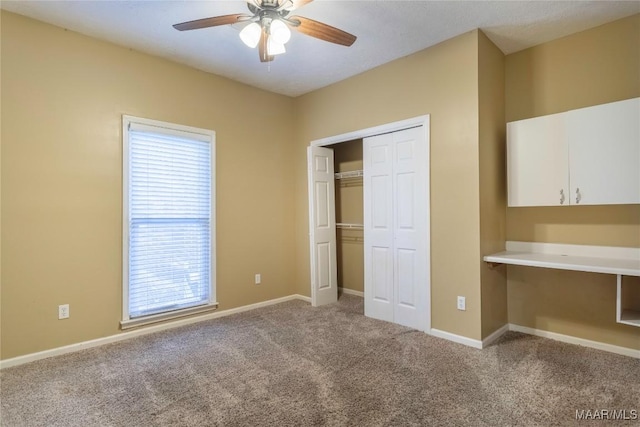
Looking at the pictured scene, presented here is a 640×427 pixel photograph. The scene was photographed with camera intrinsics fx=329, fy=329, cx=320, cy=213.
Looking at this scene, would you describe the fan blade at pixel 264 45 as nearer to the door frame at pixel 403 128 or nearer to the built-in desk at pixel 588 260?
the door frame at pixel 403 128

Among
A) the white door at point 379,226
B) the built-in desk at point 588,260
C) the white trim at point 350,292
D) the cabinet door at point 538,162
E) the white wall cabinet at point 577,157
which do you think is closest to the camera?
the built-in desk at point 588,260

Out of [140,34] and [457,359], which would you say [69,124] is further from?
[457,359]

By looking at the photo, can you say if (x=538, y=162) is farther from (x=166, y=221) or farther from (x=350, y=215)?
(x=166, y=221)

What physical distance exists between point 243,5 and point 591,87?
3.11 m

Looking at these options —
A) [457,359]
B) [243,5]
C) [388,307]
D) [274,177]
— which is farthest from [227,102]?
[457,359]

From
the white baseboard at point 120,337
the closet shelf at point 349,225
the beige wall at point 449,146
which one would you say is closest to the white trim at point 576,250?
the beige wall at point 449,146

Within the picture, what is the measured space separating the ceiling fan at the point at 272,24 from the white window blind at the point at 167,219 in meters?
1.57

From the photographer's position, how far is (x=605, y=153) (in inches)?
105

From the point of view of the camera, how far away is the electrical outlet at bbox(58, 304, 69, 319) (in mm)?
2909

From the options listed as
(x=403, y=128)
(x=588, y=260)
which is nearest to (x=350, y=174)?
(x=403, y=128)

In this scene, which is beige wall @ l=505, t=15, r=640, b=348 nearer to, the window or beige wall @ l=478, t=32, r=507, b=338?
beige wall @ l=478, t=32, r=507, b=338

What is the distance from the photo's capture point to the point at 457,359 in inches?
108

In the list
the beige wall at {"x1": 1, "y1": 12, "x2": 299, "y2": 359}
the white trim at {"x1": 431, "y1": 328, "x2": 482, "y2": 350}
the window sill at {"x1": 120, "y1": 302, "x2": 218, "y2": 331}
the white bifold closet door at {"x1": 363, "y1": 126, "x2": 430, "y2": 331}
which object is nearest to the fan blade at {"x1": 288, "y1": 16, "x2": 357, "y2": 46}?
the white bifold closet door at {"x1": 363, "y1": 126, "x2": 430, "y2": 331}

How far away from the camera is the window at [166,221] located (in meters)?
3.30
